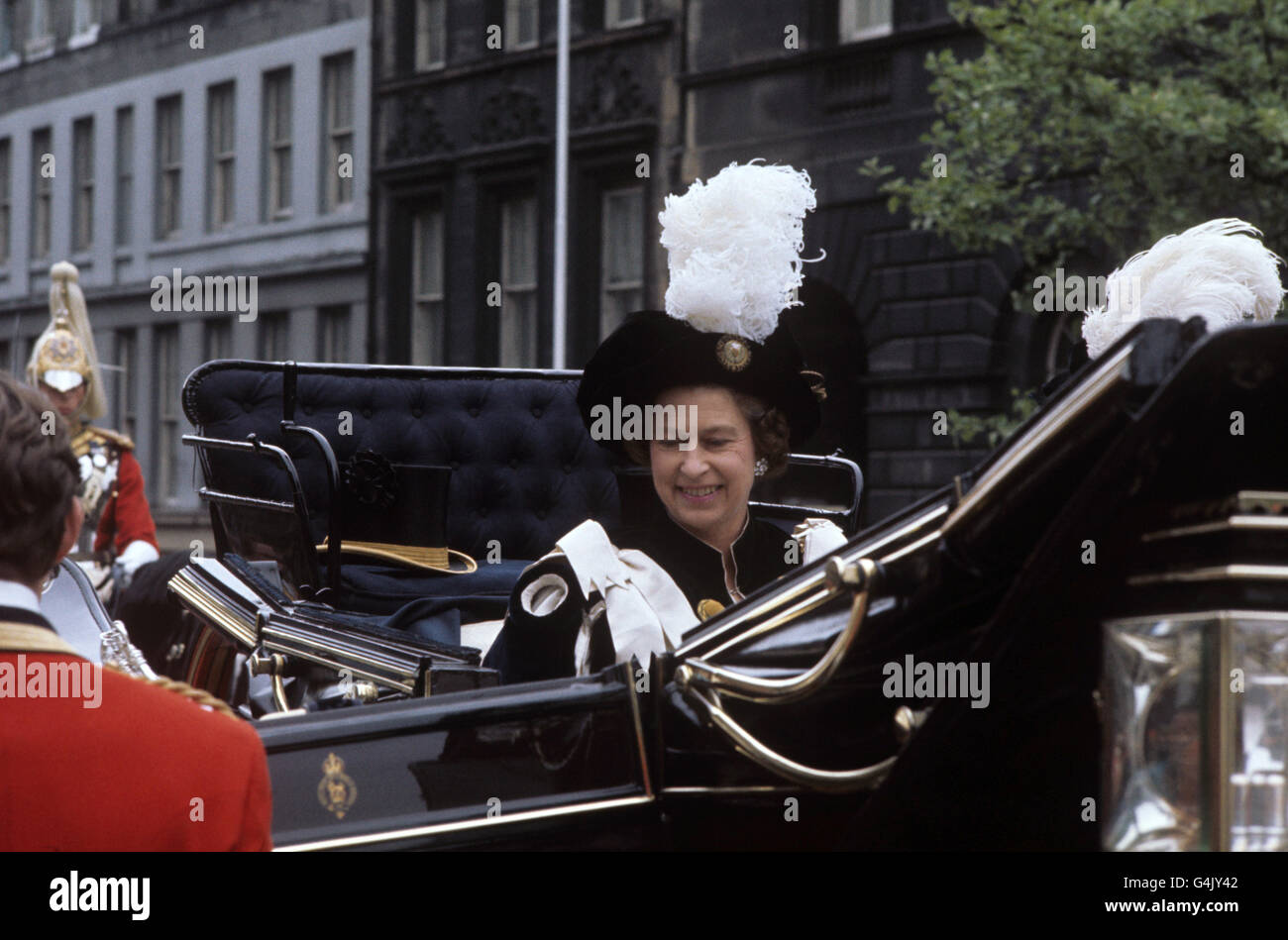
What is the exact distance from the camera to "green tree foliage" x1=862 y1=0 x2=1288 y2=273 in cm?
952

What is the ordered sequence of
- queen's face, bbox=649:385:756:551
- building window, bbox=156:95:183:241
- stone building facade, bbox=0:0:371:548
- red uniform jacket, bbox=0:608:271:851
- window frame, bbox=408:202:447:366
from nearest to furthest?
red uniform jacket, bbox=0:608:271:851, queen's face, bbox=649:385:756:551, window frame, bbox=408:202:447:366, stone building facade, bbox=0:0:371:548, building window, bbox=156:95:183:241

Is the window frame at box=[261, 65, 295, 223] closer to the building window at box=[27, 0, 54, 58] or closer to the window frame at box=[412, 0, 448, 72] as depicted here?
the window frame at box=[412, 0, 448, 72]

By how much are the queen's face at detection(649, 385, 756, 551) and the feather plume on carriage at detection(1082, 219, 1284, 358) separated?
81 cm

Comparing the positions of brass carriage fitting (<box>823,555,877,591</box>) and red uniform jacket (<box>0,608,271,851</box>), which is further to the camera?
brass carriage fitting (<box>823,555,877,591</box>)

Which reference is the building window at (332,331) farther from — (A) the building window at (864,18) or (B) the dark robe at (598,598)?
(B) the dark robe at (598,598)

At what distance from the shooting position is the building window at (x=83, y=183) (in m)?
29.1

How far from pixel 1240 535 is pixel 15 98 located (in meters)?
32.3

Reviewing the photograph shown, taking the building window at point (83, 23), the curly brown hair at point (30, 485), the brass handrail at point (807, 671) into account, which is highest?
the building window at point (83, 23)

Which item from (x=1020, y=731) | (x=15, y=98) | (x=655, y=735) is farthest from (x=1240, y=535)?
(x=15, y=98)

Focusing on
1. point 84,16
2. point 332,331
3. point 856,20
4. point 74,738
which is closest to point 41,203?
point 84,16

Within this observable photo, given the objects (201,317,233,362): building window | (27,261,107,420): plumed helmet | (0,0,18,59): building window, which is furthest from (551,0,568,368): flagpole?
(0,0,18,59): building window

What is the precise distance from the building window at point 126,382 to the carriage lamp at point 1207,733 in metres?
26.8

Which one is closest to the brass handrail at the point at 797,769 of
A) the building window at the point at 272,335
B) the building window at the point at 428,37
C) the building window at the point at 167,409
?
the building window at the point at 428,37
